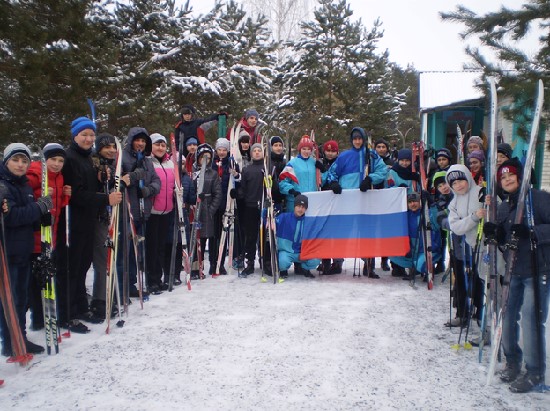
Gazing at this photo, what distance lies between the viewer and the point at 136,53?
12.1m

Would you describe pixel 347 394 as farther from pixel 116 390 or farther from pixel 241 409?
pixel 116 390

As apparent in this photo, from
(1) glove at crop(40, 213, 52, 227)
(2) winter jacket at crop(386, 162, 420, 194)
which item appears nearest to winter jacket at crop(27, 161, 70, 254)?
(1) glove at crop(40, 213, 52, 227)

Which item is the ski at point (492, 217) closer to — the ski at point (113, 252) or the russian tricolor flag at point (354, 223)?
the russian tricolor flag at point (354, 223)

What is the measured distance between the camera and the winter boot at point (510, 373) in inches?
128

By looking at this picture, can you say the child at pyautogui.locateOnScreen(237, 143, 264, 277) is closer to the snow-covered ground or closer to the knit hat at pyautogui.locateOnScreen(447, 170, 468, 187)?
the snow-covered ground

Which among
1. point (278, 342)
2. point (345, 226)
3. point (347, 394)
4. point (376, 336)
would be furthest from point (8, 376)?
point (345, 226)

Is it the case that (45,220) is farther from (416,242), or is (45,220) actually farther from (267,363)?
(416,242)

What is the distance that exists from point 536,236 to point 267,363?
7.24ft

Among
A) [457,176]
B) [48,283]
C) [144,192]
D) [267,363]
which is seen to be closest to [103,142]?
[144,192]

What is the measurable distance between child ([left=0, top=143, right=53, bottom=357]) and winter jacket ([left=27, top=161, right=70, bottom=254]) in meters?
0.19

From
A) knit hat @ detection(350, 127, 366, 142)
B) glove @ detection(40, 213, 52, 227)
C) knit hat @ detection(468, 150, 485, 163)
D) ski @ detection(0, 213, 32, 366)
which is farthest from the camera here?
knit hat @ detection(350, 127, 366, 142)

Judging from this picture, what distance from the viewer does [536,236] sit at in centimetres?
311

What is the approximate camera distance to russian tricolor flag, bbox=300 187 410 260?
21.2ft

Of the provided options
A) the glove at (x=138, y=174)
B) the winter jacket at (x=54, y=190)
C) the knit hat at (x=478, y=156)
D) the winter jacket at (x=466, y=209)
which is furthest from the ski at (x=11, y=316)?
the knit hat at (x=478, y=156)
